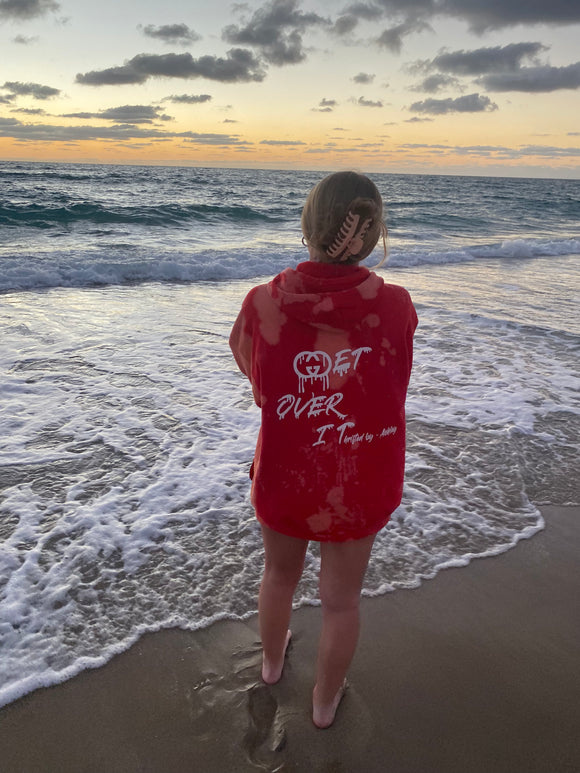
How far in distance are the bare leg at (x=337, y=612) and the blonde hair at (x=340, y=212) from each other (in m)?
0.90

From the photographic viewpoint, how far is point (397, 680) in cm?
220

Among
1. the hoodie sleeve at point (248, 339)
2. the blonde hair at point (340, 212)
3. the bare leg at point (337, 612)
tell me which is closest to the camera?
the blonde hair at point (340, 212)

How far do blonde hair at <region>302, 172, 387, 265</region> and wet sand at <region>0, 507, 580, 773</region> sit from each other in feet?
5.37

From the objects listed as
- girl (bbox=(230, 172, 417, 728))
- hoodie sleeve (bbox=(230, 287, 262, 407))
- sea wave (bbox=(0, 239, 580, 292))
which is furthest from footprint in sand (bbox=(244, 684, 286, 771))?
sea wave (bbox=(0, 239, 580, 292))

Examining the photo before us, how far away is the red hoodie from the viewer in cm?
156

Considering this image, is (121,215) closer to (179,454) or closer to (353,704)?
(179,454)

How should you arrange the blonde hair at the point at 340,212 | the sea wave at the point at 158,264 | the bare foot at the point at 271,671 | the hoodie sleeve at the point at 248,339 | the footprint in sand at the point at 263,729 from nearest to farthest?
the blonde hair at the point at 340,212, the hoodie sleeve at the point at 248,339, the footprint in sand at the point at 263,729, the bare foot at the point at 271,671, the sea wave at the point at 158,264

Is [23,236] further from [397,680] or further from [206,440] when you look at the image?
[397,680]

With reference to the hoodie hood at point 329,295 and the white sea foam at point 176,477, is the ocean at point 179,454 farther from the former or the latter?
the hoodie hood at point 329,295

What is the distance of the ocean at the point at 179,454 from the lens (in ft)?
8.53

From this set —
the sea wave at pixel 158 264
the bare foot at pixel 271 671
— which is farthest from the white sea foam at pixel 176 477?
the sea wave at pixel 158 264

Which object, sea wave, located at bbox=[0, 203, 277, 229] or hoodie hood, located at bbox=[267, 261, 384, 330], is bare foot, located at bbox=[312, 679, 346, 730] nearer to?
hoodie hood, located at bbox=[267, 261, 384, 330]

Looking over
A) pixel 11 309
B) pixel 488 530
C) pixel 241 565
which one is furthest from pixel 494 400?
pixel 11 309

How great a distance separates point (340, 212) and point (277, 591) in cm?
127
